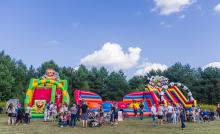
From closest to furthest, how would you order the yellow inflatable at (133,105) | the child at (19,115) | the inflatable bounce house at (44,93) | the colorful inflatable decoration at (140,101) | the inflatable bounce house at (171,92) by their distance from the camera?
1. the child at (19,115)
2. the inflatable bounce house at (44,93)
3. the inflatable bounce house at (171,92)
4. the colorful inflatable decoration at (140,101)
5. the yellow inflatable at (133,105)

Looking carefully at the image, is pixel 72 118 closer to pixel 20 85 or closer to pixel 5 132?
pixel 5 132

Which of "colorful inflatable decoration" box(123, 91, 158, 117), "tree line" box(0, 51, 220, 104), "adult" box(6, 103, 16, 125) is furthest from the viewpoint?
"tree line" box(0, 51, 220, 104)

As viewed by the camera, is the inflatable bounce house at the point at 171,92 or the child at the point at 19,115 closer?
the child at the point at 19,115

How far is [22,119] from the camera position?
73.9ft

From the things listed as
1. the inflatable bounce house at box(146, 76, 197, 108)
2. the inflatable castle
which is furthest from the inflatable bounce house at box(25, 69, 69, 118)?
the inflatable bounce house at box(146, 76, 197, 108)

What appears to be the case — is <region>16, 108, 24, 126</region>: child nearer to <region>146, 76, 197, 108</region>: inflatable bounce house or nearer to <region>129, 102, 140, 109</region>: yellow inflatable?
<region>129, 102, 140, 109</region>: yellow inflatable

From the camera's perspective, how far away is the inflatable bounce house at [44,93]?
28.1 metres

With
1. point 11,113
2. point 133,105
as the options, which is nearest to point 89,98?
point 133,105

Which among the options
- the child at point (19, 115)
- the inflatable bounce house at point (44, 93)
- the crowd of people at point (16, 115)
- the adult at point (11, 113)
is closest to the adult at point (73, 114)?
the crowd of people at point (16, 115)

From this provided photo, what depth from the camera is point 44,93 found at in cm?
2939

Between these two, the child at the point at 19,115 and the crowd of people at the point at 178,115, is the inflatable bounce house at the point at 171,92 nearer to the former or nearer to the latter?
the crowd of people at the point at 178,115

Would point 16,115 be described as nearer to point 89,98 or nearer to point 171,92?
point 89,98

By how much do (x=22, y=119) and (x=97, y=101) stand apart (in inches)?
473

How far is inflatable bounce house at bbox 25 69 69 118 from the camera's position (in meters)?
28.1
